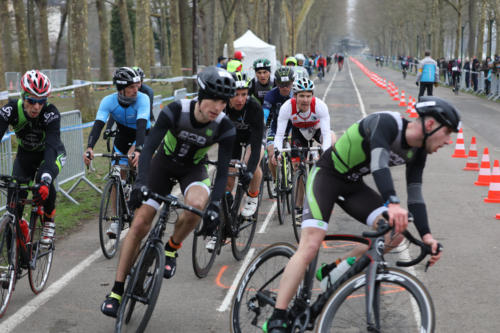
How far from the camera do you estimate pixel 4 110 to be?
6.08 m

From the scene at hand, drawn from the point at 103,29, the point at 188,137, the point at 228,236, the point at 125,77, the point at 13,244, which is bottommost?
the point at 228,236

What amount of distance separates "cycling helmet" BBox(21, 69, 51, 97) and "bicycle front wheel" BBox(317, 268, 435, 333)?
11.2ft

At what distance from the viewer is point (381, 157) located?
4.11 meters

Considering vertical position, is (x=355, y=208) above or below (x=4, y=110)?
below

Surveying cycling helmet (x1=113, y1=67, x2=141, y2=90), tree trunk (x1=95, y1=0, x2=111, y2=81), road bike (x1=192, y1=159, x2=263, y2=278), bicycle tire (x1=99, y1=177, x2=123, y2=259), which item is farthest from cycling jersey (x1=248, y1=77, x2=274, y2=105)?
tree trunk (x1=95, y1=0, x2=111, y2=81)

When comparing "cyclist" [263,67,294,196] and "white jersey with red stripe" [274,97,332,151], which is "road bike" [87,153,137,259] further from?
"cyclist" [263,67,294,196]

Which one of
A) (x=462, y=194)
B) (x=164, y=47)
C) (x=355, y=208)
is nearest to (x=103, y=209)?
(x=355, y=208)

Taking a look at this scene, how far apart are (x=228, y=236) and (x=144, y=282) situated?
235 cm

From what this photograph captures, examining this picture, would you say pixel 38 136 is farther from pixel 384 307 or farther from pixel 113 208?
pixel 384 307

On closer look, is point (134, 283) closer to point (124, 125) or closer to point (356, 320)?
point (356, 320)

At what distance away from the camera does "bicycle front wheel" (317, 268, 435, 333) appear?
12.8ft

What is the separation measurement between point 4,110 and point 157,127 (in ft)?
6.10

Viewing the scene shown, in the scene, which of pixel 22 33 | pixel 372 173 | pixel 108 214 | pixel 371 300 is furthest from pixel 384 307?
pixel 22 33

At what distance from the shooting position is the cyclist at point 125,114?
303 inches
